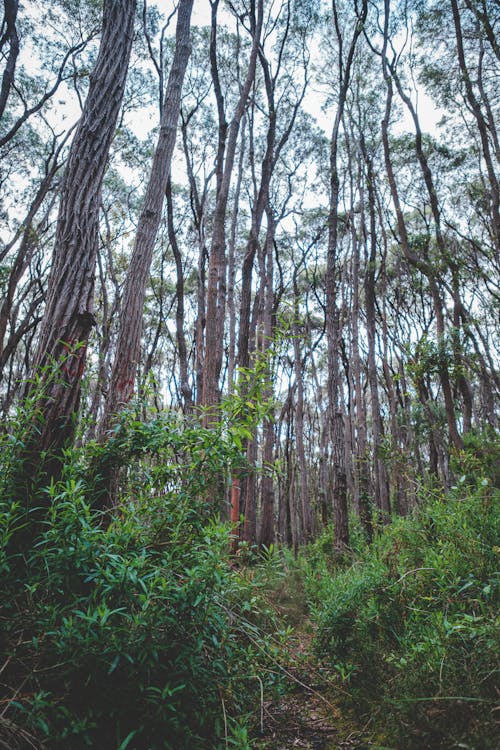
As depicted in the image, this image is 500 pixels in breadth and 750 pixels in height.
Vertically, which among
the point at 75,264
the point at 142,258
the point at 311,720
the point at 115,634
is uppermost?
the point at 142,258

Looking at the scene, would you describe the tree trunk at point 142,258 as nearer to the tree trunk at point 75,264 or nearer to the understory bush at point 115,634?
the tree trunk at point 75,264

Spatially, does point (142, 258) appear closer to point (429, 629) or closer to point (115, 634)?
point (115, 634)

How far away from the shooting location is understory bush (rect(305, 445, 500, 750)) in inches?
76.1

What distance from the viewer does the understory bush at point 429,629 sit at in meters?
1.93

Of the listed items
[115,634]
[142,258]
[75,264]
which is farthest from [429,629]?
[142,258]

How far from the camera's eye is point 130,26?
11.5ft

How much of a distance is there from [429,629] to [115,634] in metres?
2.01

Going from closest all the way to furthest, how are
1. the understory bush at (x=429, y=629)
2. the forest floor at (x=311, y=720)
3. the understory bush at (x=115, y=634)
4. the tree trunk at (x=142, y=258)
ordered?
the understory bush at (x=115, y=634), the understory bush at (x=429, y=629), the forest floor at (x=311, y=720), the tree trunk at (x=142, y=258)

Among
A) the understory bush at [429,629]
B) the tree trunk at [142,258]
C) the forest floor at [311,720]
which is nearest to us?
the understory bush at [429,629]

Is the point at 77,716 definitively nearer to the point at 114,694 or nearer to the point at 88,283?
the point at 114,694

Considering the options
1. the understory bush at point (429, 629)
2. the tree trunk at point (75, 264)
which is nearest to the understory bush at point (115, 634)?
the tree trunk at point (75, 264)

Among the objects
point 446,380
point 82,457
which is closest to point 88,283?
point 82,457

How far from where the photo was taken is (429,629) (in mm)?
2607

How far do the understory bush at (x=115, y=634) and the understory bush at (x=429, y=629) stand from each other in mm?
881
